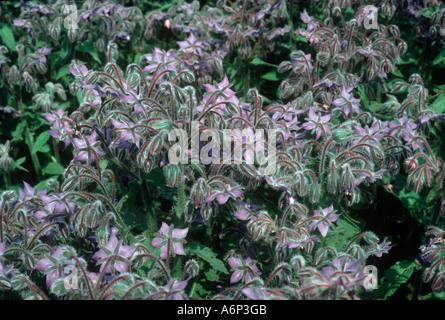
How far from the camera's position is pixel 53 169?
335 centimetres

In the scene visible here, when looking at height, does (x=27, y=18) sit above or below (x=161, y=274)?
above

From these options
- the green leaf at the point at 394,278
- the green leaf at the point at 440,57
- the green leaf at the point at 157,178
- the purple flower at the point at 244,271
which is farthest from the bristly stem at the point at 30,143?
the green leaf at the point at 440,57

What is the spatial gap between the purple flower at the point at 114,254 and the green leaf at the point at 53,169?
1418 millimetres

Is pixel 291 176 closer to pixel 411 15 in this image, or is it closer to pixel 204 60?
pixel 204 60

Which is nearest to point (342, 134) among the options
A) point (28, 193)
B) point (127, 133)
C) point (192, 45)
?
point (127, 133)

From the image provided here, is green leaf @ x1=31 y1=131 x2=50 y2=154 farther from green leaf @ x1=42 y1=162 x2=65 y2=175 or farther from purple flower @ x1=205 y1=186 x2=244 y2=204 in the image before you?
purple flower @ x1=205 y1=186 x2=244 y2=204

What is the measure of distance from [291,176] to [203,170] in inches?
16.0

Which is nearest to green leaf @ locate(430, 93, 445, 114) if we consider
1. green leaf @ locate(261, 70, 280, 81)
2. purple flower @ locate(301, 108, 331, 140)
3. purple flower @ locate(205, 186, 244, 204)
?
purple flower @ locate(301, 108, 331, 140)

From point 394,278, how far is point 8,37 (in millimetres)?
3258

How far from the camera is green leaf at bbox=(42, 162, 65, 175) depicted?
3.31 meters

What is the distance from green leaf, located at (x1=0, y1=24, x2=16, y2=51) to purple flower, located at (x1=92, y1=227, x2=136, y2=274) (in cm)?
229

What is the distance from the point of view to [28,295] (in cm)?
197
